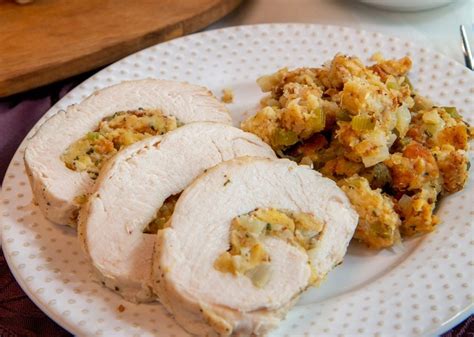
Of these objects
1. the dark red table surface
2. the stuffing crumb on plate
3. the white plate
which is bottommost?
the dark red table surface

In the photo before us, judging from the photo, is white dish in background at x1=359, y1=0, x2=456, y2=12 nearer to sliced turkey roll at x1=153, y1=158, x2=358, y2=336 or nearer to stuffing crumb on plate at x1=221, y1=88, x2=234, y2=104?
stuffing crumb on plate at x1=221, y1=88, x2=234, y2=104

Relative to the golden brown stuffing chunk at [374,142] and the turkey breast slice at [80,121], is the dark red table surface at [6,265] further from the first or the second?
the golden brown stuffing chunk at [374,142]

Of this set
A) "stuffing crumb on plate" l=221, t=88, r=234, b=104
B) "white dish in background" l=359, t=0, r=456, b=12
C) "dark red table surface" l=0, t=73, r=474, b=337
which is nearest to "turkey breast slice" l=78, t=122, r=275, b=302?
"dark red table surface" l=0, t=73, r=474, b=337

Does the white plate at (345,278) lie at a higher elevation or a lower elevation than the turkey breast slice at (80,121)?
lower

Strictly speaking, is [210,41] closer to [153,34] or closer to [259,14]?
[153,34]

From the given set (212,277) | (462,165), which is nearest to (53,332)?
(212,277)

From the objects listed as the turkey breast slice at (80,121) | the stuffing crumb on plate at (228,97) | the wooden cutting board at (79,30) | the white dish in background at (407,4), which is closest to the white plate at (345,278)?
the stuffing crumb on plate at (228,97)
